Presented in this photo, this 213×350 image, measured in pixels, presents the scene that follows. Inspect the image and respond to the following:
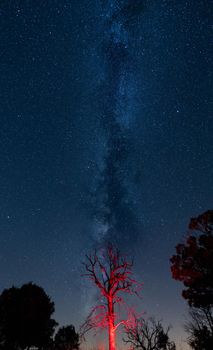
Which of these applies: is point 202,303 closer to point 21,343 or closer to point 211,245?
point 211,245

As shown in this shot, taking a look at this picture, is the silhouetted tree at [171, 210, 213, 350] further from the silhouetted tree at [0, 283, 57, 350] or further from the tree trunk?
the silhouetted tree at [0, 283, 57, 350]

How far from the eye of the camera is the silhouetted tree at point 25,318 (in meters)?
37.2

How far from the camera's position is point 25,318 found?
38.1 metres

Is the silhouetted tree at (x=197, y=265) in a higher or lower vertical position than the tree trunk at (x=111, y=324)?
higher

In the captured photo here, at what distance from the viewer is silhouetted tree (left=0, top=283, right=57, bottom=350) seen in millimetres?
37250

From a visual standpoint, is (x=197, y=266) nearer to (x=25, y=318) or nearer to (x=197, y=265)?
(x=197, y=265)

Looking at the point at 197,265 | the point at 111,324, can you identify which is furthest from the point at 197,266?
the point at 111,324

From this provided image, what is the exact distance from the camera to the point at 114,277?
13641 mm

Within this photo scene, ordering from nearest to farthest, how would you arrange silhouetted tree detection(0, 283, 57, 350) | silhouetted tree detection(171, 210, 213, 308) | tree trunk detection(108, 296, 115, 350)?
tree trunk detection(108, 296, 115, 350)
silhouetted tree detection(171, 210, 213, 308)
silhouetted tree detection(0, 283, 57, 350)

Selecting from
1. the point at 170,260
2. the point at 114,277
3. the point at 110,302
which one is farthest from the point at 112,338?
the point at 170,260

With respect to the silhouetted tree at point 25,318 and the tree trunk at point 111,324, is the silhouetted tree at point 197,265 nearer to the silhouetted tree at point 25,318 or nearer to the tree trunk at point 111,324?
the tree trunk at point 111,324

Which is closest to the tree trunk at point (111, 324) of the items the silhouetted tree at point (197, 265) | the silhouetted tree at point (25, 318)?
the silhouetted tree at point (197, 265)

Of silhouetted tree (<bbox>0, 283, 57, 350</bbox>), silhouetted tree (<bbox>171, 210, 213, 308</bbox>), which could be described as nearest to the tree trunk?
silhouetted tree (<bbox>171, 210, 213, 308</bbox>)

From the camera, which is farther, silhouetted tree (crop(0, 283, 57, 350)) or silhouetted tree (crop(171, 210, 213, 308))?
silhouetted tree (crop(0, 283, 57, 350))
